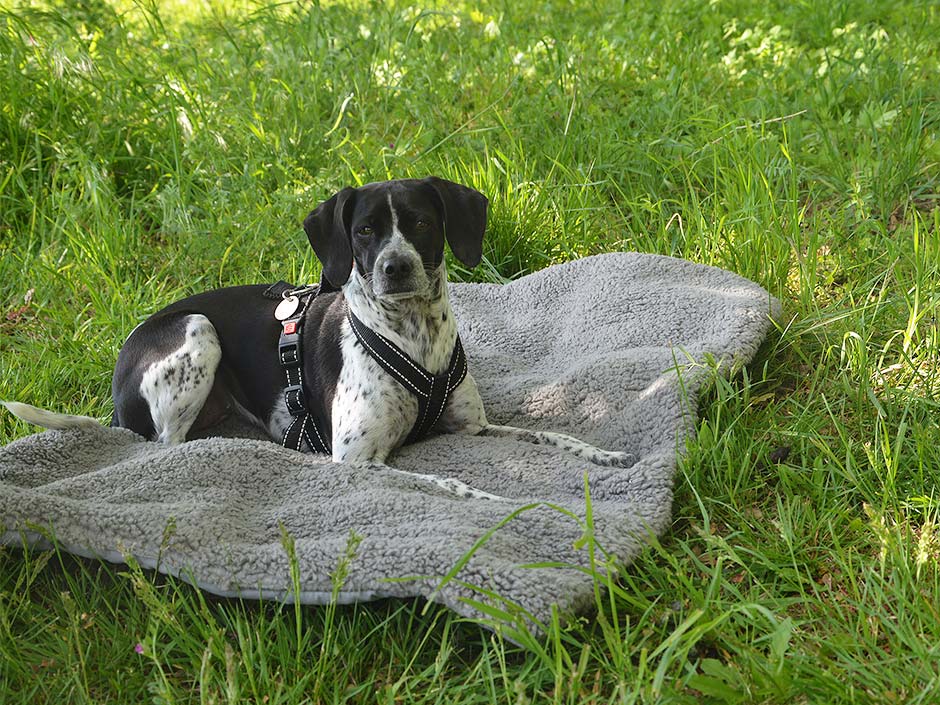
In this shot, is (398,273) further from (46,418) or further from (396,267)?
(46,418)

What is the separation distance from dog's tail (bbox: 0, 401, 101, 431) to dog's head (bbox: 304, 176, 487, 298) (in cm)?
98

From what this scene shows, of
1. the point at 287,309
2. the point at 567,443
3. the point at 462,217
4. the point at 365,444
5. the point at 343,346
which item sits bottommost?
the point at 567,443

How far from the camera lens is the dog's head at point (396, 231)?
3355 millimetres

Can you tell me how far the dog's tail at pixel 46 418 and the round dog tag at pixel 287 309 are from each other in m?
0.74

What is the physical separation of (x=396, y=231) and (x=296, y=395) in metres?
0.76

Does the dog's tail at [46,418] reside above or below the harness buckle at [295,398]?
above

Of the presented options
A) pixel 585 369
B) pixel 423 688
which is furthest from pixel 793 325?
pixel 423 688

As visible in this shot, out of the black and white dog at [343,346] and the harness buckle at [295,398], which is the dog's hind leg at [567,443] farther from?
the harness buckle at [295,398]

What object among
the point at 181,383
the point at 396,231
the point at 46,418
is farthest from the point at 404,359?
the point at 46,418

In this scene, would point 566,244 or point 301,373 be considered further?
point 566,244

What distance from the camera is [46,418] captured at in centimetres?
346

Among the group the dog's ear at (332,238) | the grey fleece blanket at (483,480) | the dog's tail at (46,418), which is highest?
the dog's ear at (332,238)

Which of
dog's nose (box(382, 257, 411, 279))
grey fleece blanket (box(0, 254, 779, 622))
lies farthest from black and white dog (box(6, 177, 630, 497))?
grey fleece blanket (box(0, 254, 779, 622))

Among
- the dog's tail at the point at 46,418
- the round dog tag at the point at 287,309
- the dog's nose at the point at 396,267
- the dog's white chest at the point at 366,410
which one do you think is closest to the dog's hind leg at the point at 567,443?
the dog's white chest at the point at 366,410
